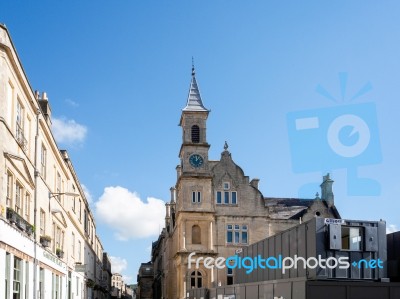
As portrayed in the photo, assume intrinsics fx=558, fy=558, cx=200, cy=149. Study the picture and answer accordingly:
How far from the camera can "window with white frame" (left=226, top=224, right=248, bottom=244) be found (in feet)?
177

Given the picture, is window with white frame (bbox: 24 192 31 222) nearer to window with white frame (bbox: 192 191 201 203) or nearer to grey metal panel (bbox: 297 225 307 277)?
grey metal panel (bbox: 297 225 307 277)

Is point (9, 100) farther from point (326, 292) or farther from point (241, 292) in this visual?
point (241, 292)

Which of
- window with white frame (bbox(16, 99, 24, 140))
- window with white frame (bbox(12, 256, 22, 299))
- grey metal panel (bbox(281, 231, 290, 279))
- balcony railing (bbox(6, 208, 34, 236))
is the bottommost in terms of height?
window with white frame (bbox(12, 256, 22, 299))

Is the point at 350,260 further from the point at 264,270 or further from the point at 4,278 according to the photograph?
the point at 4,278

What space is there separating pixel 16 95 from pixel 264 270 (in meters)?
15.8

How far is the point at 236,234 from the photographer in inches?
2132

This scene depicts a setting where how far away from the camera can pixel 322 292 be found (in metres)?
19.4

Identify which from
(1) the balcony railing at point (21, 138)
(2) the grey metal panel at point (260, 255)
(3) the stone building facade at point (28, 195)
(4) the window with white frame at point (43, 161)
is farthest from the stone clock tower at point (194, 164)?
(1) the balcony railing at point (21, 138)

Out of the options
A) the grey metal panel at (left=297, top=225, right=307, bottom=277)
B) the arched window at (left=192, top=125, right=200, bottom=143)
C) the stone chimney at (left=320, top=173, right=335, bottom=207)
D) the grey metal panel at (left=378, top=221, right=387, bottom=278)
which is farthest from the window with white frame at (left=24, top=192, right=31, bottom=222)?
the stone chimney at (left=320, top=173, right=335, bottom=207)

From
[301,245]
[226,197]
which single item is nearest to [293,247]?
[301,245]

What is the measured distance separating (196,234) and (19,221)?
36177mm

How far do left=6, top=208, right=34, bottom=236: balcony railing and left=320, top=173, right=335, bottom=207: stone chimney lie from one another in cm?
4247

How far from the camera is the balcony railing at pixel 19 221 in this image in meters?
17.4

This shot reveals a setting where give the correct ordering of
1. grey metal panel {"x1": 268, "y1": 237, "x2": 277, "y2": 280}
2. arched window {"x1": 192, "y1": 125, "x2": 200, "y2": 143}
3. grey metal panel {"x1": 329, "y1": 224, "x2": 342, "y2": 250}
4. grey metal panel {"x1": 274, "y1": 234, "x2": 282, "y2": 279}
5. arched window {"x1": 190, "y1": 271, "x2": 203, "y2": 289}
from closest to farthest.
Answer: grey metal panel {"x1": 329, "y1": 224, "x2": 342, "y2": 250}
grey metal panel {"x1": 274, "y1": 234, "x2": 282, "y2": 279}
grey metal panel {"x1": 268, "y1": 237, "x2": 277, "y2": 280}
arched window {"x1": 190, "y1": 271, "x2": 203, "y2": 289}
arched window {"x1": 192, "y1": 125, "x2": 200, "y2": 143}
